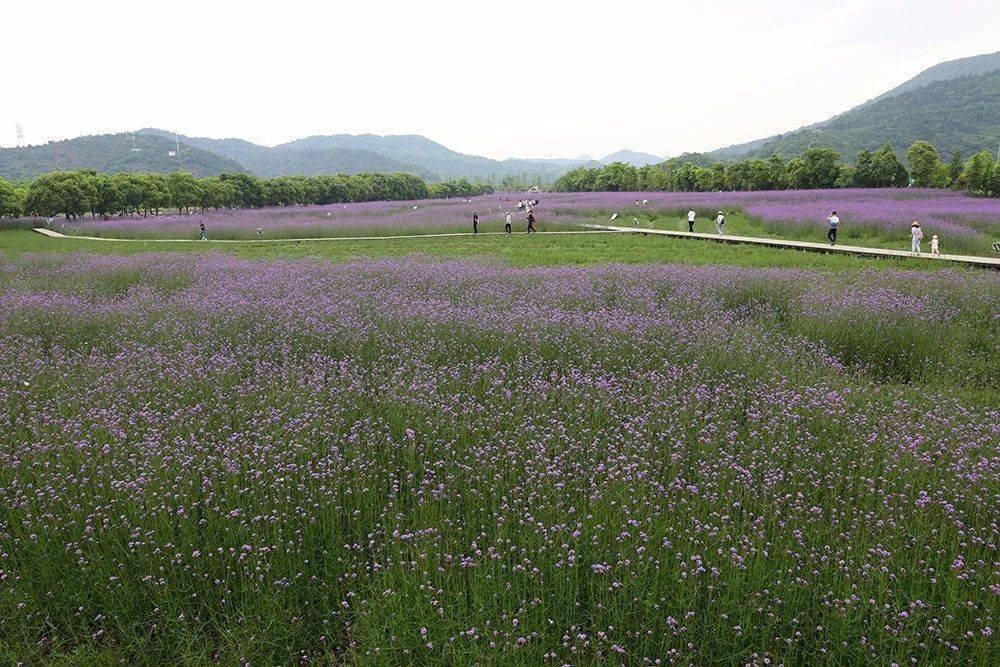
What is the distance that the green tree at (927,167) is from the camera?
49.3m

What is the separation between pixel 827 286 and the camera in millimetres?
10750

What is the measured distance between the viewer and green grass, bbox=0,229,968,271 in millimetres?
16161

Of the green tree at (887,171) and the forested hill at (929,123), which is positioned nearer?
the green tree at (887,171)

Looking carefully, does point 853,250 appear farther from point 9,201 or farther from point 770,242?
point 9,201

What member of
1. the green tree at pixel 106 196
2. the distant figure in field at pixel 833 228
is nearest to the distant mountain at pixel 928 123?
the distant figure in field at pixel 833 228

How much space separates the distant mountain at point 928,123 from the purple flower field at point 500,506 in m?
119

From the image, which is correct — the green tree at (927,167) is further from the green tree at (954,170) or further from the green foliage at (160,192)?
the green foliage at (160,192)

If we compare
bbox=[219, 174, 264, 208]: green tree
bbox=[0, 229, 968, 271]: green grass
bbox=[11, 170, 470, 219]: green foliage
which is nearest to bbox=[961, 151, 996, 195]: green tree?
bbox=[0, 229, 968, 271]: green grass

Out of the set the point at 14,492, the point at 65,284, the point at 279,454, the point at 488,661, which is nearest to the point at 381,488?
the point at 279,454

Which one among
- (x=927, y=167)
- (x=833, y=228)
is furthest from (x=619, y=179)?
(x=833, y=228)

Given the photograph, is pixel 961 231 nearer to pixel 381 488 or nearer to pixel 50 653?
pixel 381 488

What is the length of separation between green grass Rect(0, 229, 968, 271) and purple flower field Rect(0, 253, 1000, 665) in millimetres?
9564

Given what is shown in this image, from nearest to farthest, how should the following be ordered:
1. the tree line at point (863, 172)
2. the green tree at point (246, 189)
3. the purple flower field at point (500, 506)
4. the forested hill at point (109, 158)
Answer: the purple flower field at point (500, 506) → the tree line at point (863, 172) → the green tree at point (246, 189) → the forested hill at point (109, 158)

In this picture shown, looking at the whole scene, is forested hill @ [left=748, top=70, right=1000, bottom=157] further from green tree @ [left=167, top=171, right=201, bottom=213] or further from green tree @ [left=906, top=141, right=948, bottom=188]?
green tree @ [left=167, top=171, right=201, bottom=213]
